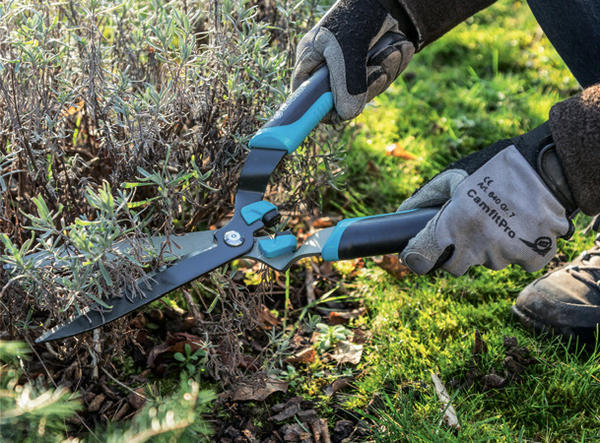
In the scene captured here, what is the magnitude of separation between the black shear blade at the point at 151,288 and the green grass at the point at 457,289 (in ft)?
2.44

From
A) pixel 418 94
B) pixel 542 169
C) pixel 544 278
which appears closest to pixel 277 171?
pixel 542 169

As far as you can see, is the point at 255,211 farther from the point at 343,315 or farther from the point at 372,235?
the point at 343,315

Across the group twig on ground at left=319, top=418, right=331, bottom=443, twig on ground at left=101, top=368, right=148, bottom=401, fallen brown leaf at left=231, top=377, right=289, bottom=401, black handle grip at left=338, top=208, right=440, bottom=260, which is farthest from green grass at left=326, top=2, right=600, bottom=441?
twig on ground at left=101, top=368, right=148, bottom=401

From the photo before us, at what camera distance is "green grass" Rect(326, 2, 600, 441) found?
213cm

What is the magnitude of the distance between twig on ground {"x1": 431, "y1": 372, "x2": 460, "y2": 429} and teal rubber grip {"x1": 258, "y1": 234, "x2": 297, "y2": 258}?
2.32 feet

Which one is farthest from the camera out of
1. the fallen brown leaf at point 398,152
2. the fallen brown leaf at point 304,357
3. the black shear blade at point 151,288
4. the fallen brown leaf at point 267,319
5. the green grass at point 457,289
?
the fallen brown leaf at point 398,152

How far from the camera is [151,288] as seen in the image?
179 cm

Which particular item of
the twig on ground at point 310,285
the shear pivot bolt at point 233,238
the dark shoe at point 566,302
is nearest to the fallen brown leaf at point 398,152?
the twig on ground at point 310,285

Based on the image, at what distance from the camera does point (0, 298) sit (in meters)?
1.89

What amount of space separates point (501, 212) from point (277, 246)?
0.67m

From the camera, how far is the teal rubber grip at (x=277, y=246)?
193 centimetres

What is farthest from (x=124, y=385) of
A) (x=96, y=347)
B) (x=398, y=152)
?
(x=398, y=152)

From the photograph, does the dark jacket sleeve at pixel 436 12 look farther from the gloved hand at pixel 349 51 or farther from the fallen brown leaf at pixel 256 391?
the fallen brown leaf at pixel 256 391

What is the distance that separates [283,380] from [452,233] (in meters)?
0.84
